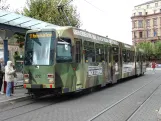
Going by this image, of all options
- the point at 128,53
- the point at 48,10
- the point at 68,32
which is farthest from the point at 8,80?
the point at 48,10

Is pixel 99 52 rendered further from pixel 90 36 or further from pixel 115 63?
pixel 115 63

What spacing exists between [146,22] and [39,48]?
11299 cm

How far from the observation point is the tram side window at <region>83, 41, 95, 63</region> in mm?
15164

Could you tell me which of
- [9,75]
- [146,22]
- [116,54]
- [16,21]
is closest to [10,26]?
[16,21]

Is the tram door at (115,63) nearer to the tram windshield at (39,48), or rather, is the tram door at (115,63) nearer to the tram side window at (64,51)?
the tram side window at (64,51)

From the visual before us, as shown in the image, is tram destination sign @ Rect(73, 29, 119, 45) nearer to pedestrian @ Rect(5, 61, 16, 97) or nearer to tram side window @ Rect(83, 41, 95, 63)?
tram side window @ Rect(83, 41, 95, 63)

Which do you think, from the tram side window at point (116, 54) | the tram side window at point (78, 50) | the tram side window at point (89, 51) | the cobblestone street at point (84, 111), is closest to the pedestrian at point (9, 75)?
the cobblestone street at point (84, 111)

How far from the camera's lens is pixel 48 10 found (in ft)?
121

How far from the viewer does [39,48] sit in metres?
12.9

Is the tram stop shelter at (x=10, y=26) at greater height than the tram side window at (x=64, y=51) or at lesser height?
greater

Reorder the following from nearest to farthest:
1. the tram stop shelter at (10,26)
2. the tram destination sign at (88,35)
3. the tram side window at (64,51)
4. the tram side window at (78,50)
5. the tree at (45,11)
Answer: the tram side window at (64,51)
the tram side window at (78,50)
the tram destination sign at (88,35)
the tram stop shelter at (10,26)
the tree at (45,11)

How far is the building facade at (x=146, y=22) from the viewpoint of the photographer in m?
119

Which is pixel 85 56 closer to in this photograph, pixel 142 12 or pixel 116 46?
pixel 116 46

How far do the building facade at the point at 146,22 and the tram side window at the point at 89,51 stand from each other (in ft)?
346
